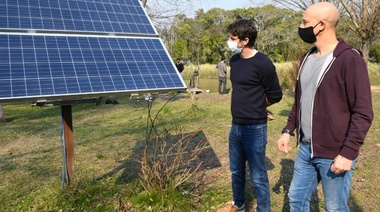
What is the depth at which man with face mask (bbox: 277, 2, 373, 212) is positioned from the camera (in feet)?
6.56

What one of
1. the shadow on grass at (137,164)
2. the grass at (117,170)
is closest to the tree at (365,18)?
the grass at (117,170)

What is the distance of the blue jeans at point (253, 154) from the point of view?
2963mm

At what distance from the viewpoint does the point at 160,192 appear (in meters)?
3.41

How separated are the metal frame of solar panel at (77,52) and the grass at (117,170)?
1267 millimetres

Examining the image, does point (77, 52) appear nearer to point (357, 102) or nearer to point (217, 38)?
point (357, 102)

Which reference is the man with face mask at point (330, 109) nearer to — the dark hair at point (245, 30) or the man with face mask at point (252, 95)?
the man with face mask at point (252, 95)

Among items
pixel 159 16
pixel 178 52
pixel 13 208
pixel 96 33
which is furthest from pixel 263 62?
pixel 178 52

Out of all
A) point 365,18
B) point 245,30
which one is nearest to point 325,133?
point 245,30

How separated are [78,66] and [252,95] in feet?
5.78

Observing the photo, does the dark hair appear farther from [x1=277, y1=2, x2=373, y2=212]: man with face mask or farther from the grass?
the grass

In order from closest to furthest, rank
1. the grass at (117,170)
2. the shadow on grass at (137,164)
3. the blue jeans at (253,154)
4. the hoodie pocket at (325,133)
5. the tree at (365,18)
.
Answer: the hoodie pocket at (325,133), the blue jeans at (253,154), the grass at (117,170), the shadow on grass at (137,164), the tree at (365,18)

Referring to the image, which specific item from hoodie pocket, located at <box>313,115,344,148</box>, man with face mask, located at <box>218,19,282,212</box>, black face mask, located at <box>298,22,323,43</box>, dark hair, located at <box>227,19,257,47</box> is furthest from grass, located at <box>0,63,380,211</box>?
black face mask, located at <box>298,22,323,43</box>

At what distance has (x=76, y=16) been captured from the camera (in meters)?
3.94

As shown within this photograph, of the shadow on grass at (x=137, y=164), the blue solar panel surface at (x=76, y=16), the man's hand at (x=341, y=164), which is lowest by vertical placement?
the shadow on grass at (x=137, y=164)
